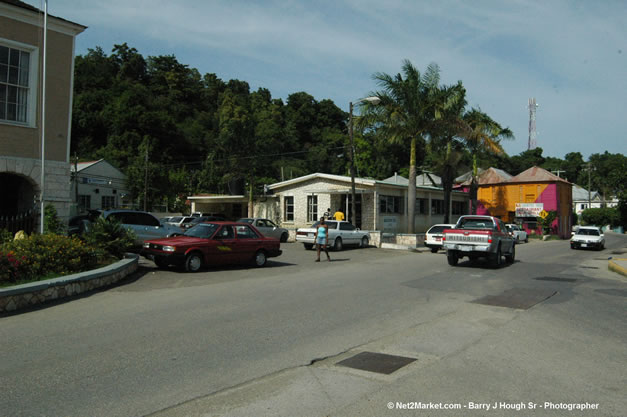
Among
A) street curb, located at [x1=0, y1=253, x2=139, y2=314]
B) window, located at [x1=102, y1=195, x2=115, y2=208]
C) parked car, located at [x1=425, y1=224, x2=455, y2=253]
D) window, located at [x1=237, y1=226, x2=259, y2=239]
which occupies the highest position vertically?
window, located at [x1=102, y1=195, x2=115, y2=208]

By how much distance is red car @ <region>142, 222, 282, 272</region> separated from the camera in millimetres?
13734

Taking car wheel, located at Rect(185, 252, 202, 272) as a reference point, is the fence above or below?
above

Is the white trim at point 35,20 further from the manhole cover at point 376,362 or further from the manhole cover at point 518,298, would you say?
the manhole cover at point 518,298

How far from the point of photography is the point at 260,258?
16125 mm

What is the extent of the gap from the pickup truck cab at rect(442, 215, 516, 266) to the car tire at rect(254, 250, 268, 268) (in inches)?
253

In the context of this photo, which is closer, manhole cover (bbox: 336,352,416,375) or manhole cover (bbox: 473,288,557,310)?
manhole cover (bbox: 336,352,416,375)

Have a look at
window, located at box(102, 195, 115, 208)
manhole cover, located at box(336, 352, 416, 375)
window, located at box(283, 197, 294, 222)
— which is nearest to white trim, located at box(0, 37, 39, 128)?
manhole cover, located at box(336, 352, 416, 375)

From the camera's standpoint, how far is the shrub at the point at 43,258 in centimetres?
951

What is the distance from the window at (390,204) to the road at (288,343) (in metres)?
19.8

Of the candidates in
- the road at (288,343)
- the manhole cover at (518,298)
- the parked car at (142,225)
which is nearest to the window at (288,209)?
the parked car at (142,225)

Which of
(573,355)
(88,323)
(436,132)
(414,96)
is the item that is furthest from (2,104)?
(436,132)

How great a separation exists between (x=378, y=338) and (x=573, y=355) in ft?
8.52

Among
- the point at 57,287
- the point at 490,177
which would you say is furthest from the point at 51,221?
the point at 490,177

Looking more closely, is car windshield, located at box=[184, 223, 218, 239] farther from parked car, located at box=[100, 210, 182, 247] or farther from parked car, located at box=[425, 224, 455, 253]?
parked car, located at box=[425, 224, 455, 253]
